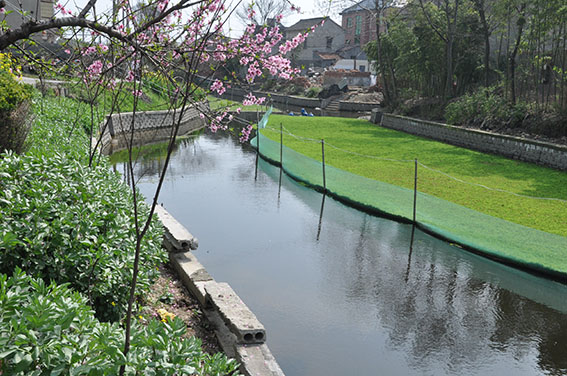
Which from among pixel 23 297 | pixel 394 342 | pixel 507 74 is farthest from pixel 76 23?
pixel 507 74

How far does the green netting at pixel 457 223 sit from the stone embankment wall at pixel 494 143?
661 centimetres

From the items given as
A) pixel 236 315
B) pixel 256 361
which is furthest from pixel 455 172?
pixel 256 361

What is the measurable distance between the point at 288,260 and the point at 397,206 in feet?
11.5

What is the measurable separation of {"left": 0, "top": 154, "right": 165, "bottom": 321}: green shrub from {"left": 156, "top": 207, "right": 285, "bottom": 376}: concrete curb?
905 mm

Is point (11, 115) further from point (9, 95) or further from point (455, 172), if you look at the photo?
point (455, 172)

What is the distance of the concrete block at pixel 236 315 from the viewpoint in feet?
18.0

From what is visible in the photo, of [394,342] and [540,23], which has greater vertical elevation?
[540,23]

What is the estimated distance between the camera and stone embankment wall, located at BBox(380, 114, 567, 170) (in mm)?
16797

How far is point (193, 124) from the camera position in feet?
104

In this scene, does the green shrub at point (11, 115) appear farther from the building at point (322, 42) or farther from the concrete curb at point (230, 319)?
the building at point (322, 42)

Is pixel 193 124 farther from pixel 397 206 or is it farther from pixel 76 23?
pixel 76 23

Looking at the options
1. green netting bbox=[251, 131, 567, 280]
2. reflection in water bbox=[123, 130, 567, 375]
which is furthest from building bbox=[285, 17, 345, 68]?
reflection in water bbox=[123, 130, 567, 375]

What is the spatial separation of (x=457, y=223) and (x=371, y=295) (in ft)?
10.5

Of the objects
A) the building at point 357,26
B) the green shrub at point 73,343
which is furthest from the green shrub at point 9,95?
the building at point 357,26
